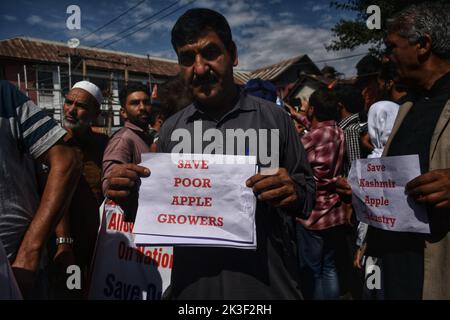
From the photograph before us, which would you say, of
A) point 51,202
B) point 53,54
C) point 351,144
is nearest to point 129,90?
point 51,202

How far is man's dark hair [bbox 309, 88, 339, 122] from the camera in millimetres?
3004

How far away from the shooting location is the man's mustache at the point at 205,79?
1.44m

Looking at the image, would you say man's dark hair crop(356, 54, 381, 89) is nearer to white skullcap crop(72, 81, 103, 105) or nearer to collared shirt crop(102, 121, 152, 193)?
collared shirt crop(102, 121, 152, 193)

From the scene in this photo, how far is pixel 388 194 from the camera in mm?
1394

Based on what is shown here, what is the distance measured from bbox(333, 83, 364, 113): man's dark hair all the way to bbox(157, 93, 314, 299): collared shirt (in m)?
2.22

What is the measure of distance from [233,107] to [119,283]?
53.8 inches

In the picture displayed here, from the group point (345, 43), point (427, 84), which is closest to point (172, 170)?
point (427, 84)

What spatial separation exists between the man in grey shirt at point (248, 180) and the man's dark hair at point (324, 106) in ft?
5.50

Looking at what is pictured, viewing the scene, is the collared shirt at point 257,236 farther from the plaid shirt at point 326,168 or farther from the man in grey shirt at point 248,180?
the plaid shirt at point 326,168

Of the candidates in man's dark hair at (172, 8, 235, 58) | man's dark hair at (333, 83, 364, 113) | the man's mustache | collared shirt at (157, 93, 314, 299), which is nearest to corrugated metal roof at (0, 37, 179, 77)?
man's dark hair at (333, 83, 364, 113)
